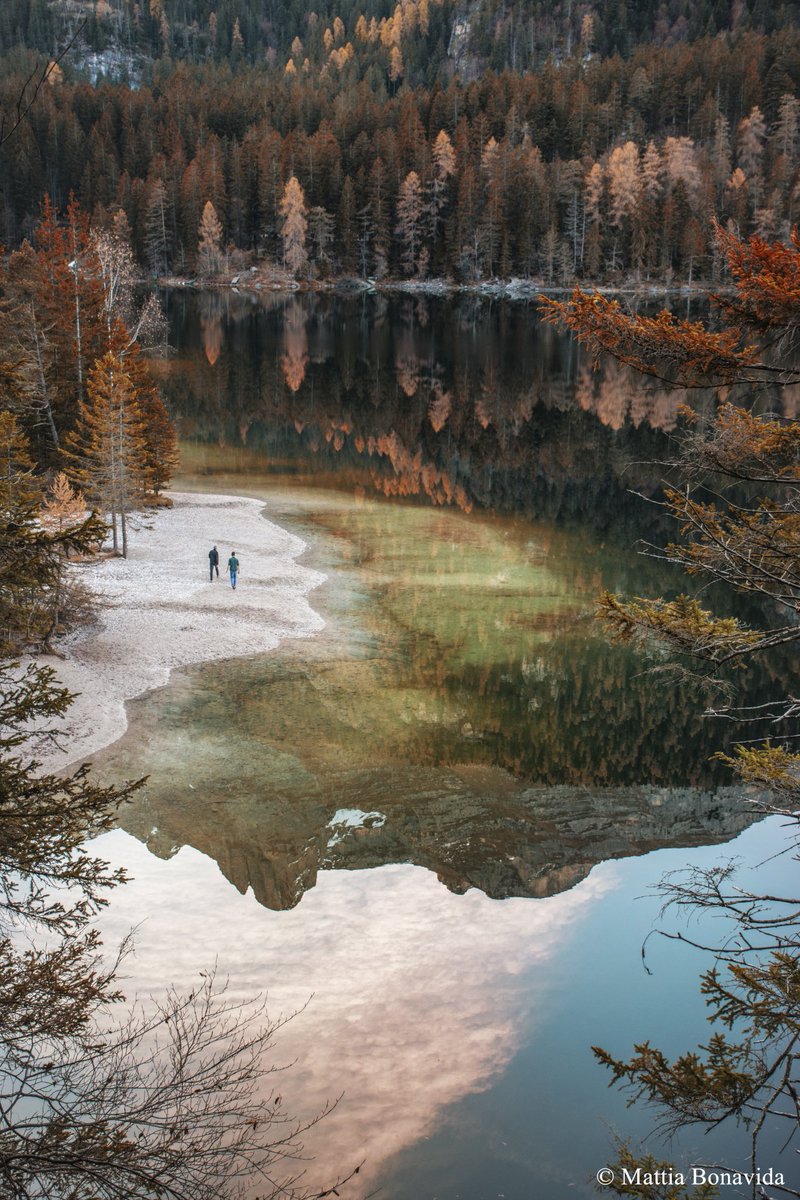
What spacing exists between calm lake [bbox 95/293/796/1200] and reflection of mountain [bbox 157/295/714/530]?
7.56m

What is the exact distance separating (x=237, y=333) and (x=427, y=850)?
306 feet

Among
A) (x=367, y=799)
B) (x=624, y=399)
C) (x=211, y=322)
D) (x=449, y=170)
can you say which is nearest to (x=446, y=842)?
(x=367, y=799)

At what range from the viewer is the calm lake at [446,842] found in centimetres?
1397

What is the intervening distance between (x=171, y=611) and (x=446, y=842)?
1512 centimetres

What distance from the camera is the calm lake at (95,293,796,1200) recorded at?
45.8 ft

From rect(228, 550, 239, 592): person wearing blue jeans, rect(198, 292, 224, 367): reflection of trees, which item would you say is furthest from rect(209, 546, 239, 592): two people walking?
rect(198, 292, 224, 367): reflection of trees

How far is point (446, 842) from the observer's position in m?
20.5

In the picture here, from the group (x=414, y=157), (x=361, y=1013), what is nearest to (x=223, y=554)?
(x=361, y=1013)

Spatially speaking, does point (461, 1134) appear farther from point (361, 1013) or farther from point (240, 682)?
point (240, 682)

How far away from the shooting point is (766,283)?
8508mm

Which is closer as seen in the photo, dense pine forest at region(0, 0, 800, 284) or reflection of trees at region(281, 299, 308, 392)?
reflection of trees at region(281, 299, 308, 392)

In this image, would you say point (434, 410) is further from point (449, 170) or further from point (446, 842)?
point (449, 170)
